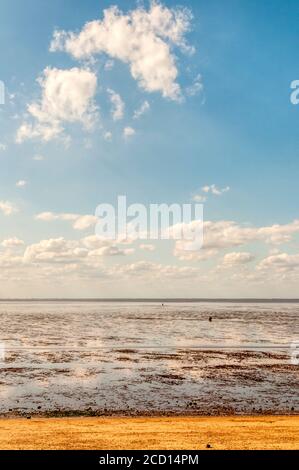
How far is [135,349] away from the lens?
41.0 metres

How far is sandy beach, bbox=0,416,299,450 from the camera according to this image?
13.1 m

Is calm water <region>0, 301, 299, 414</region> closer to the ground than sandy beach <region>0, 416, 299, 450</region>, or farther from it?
closer to the ground

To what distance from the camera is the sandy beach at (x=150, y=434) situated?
1314 centimetres

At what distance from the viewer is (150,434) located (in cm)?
1428
